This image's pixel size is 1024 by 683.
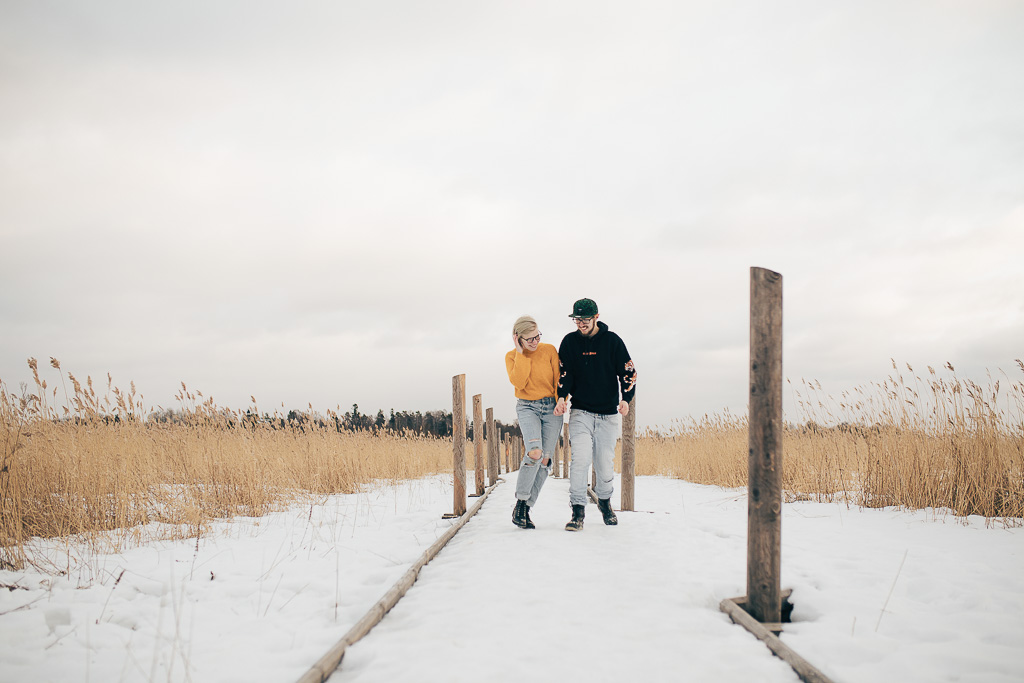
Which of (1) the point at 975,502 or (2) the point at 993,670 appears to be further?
(1) the point at 975,502

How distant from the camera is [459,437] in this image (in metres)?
6.71

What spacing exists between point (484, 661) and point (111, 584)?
2708mm

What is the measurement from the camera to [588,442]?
17.0ft

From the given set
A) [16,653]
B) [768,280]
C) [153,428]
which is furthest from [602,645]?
[153,428]

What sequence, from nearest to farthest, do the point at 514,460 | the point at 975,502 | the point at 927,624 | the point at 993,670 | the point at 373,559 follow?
the point at 993,670 < the point at 927,624 < the point at 373,559 < the point at 975,502 < the point at 514,460

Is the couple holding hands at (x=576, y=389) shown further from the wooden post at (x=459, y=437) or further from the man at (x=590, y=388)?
the wooden post at (x=459, y=437)

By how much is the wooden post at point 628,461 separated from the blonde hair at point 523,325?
2.20 metres

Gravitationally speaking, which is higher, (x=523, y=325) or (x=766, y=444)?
(x=523, y=325)

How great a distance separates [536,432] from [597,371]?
84 centimetres

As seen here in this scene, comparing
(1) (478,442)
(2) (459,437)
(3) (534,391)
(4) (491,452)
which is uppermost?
(3) (534,391)

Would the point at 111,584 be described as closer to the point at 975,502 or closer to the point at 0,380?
the point at 0,380

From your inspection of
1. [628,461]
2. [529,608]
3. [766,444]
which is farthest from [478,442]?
[766,444]

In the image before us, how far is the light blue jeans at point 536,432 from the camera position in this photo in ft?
17.2

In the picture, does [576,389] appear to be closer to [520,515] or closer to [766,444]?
[520,515]
